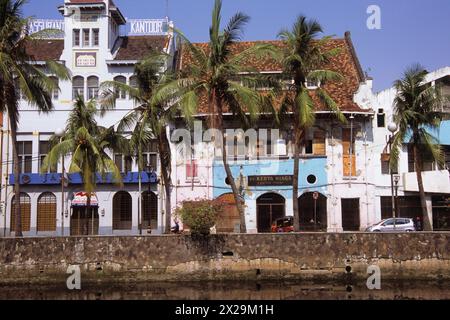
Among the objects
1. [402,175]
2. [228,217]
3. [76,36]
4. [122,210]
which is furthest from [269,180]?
[76,36]

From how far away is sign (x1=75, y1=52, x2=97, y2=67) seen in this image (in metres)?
46.7

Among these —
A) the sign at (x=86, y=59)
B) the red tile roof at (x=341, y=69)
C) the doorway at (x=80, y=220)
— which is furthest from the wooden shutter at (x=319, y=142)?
the sign at (x=86, y=59)

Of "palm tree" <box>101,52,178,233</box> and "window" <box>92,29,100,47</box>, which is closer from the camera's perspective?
"palm tree" <box>101,52,178,233</box>

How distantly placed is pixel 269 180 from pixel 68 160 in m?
15.2

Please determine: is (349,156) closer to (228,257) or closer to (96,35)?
(228,257)

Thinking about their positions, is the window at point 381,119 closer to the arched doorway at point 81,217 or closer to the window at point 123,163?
the window at point 123,163

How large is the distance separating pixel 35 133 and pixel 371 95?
25.4m

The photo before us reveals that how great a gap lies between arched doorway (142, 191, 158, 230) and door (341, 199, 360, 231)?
1392 centimetres

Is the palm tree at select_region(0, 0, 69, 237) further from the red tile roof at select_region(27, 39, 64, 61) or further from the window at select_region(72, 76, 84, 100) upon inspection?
the red tile roof at select_region(27, 39, 64, 61)

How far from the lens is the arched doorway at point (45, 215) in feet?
150

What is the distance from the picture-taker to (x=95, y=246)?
99.6ft

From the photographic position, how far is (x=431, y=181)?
44062mm

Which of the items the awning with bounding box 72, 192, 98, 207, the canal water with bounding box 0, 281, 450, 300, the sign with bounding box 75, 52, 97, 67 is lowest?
the canal water with bounding box 0, 281, 450, 300

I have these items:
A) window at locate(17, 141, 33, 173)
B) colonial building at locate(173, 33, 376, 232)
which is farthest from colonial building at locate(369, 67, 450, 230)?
window at locate(17, 141, 33, 173)
